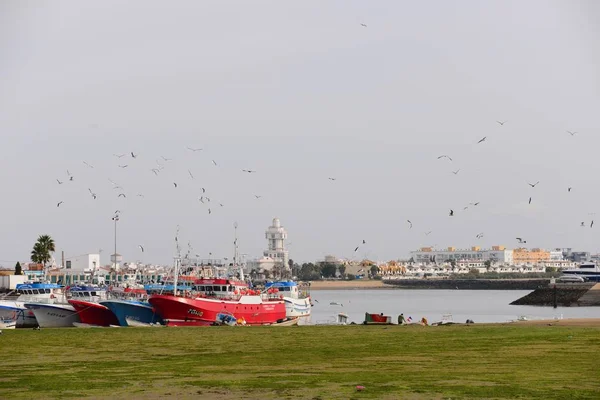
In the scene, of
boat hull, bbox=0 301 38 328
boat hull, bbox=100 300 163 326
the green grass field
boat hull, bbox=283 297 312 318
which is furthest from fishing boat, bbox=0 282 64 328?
boat hull, bbox=283 297 312 318

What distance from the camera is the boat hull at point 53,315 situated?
66312mm

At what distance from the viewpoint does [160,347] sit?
38.3m

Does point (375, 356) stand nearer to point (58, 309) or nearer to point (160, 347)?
point (160, 347)

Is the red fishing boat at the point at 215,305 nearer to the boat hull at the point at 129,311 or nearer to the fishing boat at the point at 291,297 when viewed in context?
the boat hull at the point at 129,311

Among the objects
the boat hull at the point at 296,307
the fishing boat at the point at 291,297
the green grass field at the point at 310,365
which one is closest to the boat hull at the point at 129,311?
the green grass field at the point at 310,365

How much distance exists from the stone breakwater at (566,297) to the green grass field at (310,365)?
9279 centimetres

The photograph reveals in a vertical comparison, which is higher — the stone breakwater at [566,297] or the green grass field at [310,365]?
the stone breakwater at [566,297]

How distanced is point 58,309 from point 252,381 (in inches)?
1716

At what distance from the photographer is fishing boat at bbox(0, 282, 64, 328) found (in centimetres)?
6494

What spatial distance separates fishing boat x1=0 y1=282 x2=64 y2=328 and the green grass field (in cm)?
1959

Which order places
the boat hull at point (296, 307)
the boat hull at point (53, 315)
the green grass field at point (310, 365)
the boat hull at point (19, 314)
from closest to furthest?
1. the green grass field at point (310, 365)
2. the boat hull at point (19, 314)
3. the boat hull at point (53, 315)
4. the boat hull at point (296, 307)

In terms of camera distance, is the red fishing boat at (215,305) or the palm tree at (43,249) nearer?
the red fishing boat at (215,305)

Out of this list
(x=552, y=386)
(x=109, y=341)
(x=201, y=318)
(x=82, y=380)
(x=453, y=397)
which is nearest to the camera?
(x=453, y=397)

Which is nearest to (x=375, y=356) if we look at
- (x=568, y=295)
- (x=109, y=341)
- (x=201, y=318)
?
(x=109, y=341)
